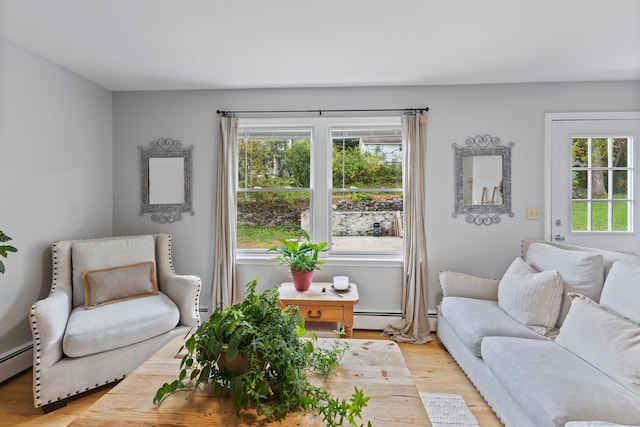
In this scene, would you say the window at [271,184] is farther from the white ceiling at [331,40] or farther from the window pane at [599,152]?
the window pane at [599,152]

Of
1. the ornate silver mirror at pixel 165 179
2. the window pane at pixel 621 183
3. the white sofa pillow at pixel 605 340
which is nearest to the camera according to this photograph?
the white sofa pillow at pixel 605 340

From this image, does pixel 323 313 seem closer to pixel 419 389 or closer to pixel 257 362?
pixel 419 389

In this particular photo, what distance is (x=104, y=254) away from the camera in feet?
8.61

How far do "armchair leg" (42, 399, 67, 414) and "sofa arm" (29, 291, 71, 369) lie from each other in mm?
247

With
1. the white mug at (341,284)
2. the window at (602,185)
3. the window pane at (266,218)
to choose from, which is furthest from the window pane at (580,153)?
the window pane at (266,218)

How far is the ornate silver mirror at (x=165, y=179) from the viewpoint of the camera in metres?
3.22

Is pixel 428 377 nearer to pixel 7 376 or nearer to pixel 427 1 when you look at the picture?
pixel 427 1

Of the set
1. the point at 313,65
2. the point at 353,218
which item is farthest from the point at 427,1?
the point at 353,218

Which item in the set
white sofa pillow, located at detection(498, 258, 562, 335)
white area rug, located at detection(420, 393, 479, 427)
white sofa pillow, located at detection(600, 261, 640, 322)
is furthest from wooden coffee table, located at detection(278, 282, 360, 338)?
white sofa pillow, located at detection(600, 261, 640, 322)

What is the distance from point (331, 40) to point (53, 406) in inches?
118

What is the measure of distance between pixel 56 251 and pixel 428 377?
9.81 feet

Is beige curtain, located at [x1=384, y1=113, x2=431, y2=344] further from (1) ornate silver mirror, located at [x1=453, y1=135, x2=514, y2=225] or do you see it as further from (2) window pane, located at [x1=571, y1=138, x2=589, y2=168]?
(2) window pane, located at [x1=571, y1=138, x2=589, y2=168]

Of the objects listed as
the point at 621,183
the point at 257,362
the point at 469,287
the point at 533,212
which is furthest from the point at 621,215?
the point at 257,362

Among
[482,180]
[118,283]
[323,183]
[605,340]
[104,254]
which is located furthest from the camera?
[323,183]
